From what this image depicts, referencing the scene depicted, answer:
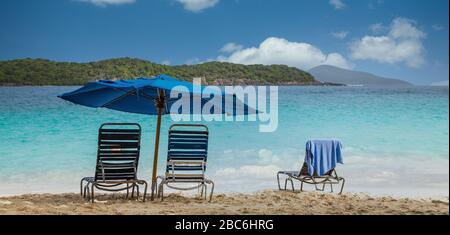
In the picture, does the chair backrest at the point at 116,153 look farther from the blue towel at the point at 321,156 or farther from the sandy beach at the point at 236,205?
the blue towel at the point at 321,156

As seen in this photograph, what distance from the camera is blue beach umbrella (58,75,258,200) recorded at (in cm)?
546

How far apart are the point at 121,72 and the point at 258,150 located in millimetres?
26089

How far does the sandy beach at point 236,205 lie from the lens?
529 cm

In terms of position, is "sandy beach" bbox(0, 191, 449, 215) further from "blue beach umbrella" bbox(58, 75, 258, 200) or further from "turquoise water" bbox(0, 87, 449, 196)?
"turquoise water" bbox(0, 87, 449, 196)

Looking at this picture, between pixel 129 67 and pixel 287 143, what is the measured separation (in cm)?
2553

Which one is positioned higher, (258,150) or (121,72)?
(121,72)

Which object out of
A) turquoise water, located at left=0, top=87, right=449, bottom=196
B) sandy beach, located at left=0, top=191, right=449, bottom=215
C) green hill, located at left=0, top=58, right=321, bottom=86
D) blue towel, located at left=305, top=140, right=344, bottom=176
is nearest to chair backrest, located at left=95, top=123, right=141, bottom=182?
sandy beach, located at left=0, top=191, right=449, bottom=215

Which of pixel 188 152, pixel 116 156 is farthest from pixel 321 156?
pixel 116 156

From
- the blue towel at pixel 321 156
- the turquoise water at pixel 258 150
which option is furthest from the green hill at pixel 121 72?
the blue towel at pixel 321 156

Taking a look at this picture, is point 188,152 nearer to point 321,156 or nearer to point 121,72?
point 321,156

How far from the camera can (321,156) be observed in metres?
A: 6.69

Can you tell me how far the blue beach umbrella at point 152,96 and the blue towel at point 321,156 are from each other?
1.20 meters

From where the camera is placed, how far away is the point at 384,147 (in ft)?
42.6
